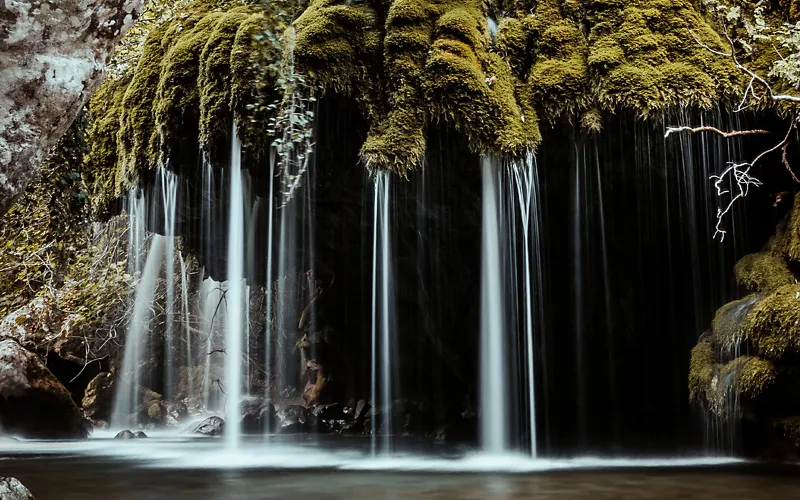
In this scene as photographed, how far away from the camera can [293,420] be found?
15359mm

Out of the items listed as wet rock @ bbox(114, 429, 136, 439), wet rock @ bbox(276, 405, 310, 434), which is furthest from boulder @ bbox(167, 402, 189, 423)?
wet rock @ bbox(114, 429, 136, 439)

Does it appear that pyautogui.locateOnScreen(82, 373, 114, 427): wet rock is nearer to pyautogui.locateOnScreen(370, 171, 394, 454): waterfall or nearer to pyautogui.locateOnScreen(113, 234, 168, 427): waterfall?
pyautogui.locateOnScreen(113, 234, 168, 427): waterfall

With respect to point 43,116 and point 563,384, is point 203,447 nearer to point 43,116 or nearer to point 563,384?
point 563,384

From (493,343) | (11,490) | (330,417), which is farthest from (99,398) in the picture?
(11,490)

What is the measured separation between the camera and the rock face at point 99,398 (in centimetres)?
1823

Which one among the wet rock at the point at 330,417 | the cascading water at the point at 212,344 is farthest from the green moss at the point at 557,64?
the cascading water at the point at 212,344

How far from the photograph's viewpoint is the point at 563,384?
33.9ft

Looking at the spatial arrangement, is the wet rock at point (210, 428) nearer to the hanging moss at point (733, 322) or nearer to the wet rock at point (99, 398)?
the wet rock at point (99, 398)

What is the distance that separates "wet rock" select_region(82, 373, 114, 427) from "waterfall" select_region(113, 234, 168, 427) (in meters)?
0.20

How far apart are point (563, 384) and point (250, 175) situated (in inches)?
229

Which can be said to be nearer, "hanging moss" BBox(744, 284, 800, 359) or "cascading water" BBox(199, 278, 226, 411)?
"hanging moss" BBox(744, 284, 800, 359)

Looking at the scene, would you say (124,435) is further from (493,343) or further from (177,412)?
(493,343)

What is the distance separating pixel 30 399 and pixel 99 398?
21.4 ft

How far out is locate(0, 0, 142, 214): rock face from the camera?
8.61ft
